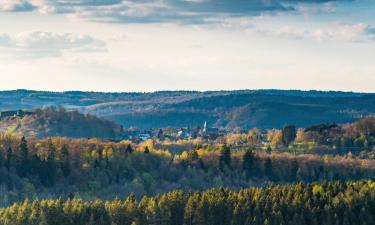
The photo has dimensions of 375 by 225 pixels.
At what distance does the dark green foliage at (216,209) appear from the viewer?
14312 cm

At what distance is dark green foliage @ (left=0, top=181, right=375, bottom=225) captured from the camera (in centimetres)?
14312

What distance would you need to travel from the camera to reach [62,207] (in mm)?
145500

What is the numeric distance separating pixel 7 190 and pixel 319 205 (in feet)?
213

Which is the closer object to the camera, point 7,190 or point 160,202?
point 160,202

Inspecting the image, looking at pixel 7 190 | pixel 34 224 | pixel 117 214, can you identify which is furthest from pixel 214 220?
pixel 7 190

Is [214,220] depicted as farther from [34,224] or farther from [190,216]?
[34,224]

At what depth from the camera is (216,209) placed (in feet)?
508

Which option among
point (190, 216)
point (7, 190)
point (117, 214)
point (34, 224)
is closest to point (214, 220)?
point (190, 216)

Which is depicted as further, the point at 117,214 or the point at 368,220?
the point at 368,220

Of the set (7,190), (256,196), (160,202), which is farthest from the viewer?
(7,190)

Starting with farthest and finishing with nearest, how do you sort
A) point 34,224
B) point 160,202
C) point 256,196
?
1. point 256,196
2. point 160,202
3. point 34,224

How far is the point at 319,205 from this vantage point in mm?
162875

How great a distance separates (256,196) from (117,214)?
26016mm

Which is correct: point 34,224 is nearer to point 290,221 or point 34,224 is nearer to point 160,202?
point 160,202
